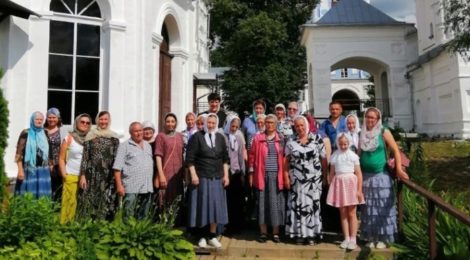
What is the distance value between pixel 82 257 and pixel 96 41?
4888 millimetres

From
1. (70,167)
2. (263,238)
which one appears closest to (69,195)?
(70,167)

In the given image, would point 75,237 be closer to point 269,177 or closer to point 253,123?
point 269,177

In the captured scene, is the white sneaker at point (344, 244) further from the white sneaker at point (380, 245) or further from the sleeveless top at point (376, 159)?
the sleeveless top at point (376, 159)

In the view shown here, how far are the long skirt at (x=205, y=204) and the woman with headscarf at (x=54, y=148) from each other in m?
1.75

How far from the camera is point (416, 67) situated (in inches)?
774

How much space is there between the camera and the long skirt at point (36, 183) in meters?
5.06

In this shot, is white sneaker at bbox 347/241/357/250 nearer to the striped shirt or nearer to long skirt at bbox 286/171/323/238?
long skirt at bbox 286/171/323/238

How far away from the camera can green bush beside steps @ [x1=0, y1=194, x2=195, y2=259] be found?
388cm

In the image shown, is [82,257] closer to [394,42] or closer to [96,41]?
[96,41]

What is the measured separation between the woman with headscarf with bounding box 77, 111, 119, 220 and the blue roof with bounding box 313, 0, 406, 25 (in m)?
18.4

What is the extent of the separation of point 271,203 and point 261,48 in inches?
766

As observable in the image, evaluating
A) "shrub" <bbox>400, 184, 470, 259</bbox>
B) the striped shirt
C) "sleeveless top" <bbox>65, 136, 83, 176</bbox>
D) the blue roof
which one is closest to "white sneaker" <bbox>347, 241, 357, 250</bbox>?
"shrub" <bbox>400, 184, 470, 259</bbox>

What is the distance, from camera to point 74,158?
5.09 metres

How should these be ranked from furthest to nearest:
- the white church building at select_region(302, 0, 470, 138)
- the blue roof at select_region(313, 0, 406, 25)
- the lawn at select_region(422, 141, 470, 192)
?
the blue roof at select_region(313, 0, 406, 25) → the white church building at select_region(302, 0, 470, 138) → the lawn at select_region(422, 141, 470, 192)
